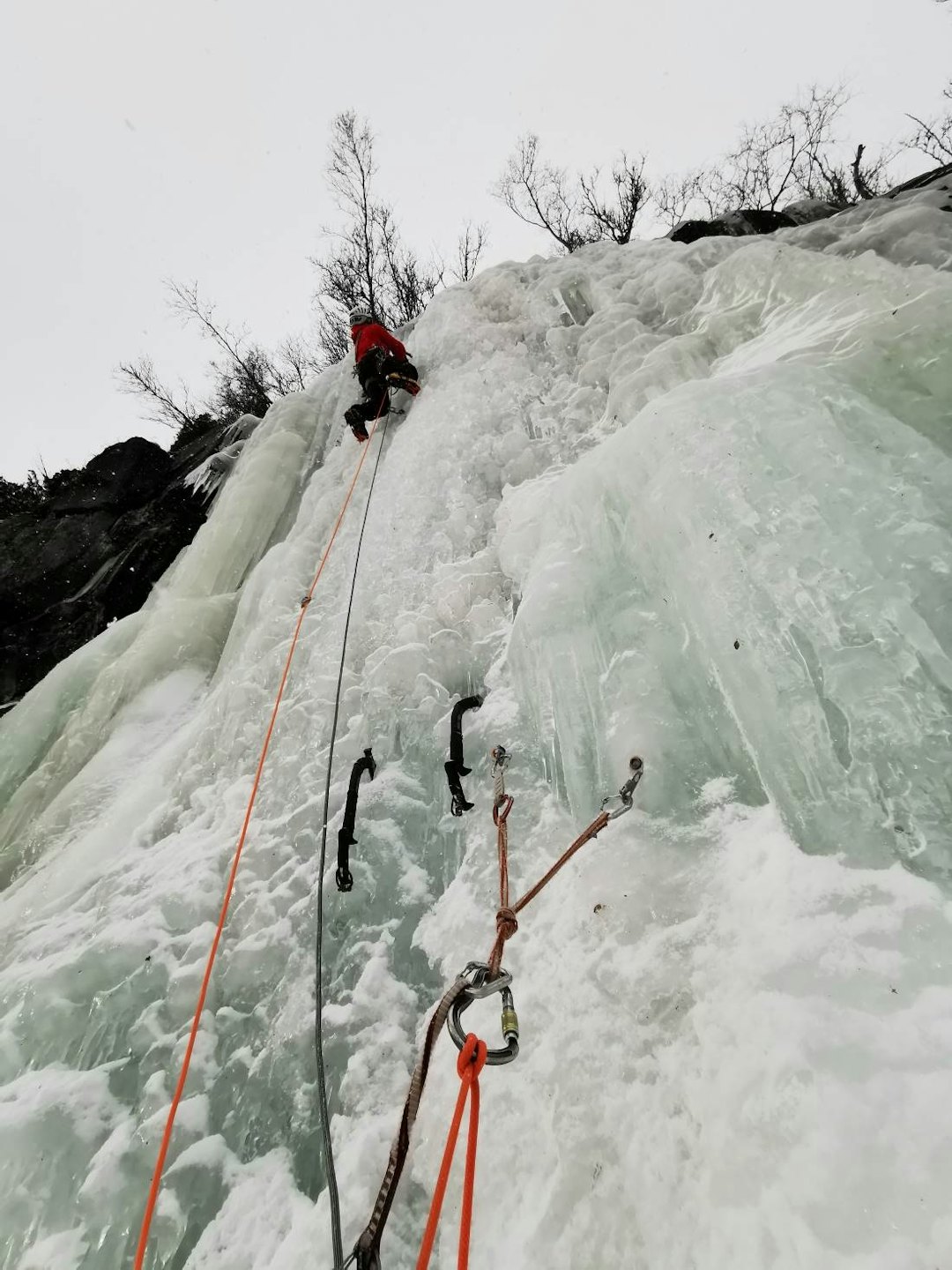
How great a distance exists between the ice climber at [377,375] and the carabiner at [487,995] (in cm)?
481

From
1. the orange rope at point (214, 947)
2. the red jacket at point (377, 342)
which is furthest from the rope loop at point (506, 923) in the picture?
the red jacket at point (377, 342)

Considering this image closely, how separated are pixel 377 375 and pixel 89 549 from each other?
196 inches

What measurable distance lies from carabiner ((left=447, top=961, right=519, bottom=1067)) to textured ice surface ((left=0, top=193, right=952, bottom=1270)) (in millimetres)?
550

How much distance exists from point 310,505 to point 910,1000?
4991mm

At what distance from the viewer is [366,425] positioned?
5.45 metres

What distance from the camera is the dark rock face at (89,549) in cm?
658

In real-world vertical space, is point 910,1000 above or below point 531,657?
below

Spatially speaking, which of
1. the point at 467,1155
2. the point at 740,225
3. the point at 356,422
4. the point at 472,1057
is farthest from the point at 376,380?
the point at 467,1155

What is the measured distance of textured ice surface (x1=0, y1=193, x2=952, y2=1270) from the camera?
1.28 meters

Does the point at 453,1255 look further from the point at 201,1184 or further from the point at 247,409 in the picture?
the point at 247,409

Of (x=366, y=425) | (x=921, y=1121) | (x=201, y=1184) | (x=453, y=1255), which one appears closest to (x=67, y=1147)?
(x=201, y=1184)

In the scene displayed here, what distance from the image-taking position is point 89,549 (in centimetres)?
760

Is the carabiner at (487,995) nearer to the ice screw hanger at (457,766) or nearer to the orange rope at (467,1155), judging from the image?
the orange rope at (467,1155)

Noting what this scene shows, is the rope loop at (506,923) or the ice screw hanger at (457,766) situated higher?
the rope loop at (506,923)
